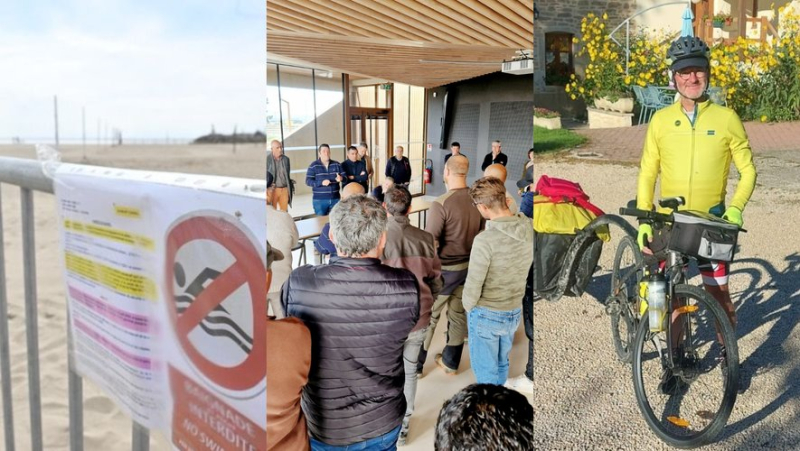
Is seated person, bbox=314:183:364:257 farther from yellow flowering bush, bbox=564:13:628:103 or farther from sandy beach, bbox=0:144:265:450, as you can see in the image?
yellow flowering bush, bbox=564:13:628:103

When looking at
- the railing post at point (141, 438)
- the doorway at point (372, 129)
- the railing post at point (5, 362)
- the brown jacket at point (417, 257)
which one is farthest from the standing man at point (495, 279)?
the railing post at point (5, 362)

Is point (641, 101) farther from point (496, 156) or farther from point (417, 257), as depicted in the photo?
point (417, 257)

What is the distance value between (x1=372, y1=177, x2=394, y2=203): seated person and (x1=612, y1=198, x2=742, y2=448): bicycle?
0.52 meters

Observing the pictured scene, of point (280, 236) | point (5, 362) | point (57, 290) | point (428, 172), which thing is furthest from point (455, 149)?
point (5, 362)

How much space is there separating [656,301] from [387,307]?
1.87ft

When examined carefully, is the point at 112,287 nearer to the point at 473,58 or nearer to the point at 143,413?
the point at 143,413

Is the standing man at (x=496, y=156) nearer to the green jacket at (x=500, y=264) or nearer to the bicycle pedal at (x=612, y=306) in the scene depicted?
the green jacket at (x=500, y=264)

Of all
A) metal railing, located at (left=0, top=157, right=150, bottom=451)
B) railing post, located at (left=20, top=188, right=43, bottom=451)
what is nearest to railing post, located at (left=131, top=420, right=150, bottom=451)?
metal railing, located at (left=0, top=157, right=150, bottom=451)

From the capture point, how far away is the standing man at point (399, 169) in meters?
1.27

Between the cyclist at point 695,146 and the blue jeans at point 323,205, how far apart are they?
630 mm

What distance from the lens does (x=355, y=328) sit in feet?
4.26

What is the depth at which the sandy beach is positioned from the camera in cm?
110

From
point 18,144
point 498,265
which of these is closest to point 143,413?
point 18,144

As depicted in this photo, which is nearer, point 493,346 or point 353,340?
point 493,346
